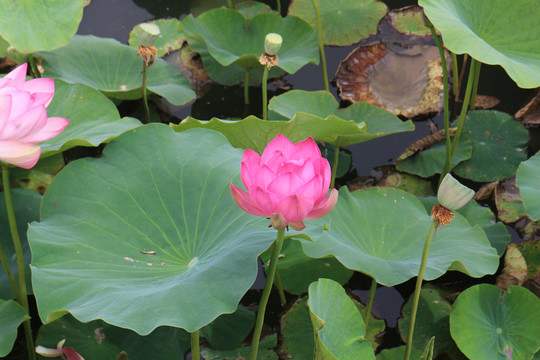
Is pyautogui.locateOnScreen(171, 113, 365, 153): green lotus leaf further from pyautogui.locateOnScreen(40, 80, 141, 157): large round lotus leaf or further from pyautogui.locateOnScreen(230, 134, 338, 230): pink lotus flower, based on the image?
pyautogui.locateOnScreen(230, 134, 338, 230): pink lotus flower

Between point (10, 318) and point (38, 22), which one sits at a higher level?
point (38, 22)

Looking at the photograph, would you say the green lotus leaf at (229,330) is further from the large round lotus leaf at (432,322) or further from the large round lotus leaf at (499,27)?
→ the large round lotus leaf at (499,27)

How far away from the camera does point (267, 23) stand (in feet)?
7.70

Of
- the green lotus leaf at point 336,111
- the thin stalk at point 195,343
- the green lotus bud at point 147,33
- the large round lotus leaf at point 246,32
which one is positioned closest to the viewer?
the thin stalk at point 195,343

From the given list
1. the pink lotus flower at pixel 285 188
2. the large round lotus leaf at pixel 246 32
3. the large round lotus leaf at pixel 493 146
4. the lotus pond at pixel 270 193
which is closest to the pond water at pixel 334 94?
the lotus pond at pixel 270 193

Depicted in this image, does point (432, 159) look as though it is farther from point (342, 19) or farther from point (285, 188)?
point (285, 188)

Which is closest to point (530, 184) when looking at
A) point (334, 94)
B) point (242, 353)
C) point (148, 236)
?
point (242, 353)

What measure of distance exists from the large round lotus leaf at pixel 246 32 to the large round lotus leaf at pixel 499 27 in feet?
2.18

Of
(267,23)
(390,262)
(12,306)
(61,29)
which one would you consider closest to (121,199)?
(12,306)

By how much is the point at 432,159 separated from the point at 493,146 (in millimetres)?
243

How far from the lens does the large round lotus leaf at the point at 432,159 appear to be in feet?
6.81

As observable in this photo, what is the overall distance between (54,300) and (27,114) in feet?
1.17

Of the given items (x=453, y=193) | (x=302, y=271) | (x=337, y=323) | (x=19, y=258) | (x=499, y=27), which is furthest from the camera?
(x=499, y=27)

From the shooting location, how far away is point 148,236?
128 cm
